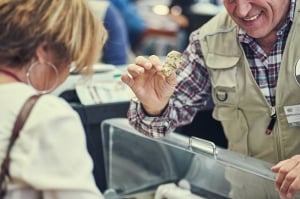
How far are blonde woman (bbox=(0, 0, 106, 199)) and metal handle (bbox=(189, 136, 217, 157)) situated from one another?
43 centimetres

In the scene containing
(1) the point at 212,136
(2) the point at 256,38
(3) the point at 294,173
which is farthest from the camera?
(1) the point at 212,136

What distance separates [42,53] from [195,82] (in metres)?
0.62

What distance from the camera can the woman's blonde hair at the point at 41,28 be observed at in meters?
1.12

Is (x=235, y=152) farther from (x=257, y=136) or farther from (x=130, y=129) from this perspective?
(x=130, y=129)

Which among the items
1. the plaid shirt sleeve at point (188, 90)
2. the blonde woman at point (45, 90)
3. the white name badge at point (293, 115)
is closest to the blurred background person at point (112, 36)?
the plaid shirt sleeve at point (188, 90)

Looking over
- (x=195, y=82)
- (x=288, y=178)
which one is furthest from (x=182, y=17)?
(x=288, y=178)

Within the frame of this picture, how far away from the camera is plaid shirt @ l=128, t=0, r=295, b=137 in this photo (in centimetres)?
155

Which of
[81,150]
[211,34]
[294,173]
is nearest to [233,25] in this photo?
[211,34]

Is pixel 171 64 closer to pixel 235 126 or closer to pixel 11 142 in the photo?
pixel 235 126

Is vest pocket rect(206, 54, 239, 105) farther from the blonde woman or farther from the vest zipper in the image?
the blonde woman

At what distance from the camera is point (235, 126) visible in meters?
1.63

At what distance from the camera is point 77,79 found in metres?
1.88

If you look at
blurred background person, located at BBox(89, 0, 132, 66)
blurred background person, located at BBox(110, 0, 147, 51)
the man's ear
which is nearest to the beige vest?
the man's ear

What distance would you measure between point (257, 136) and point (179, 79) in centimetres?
26
